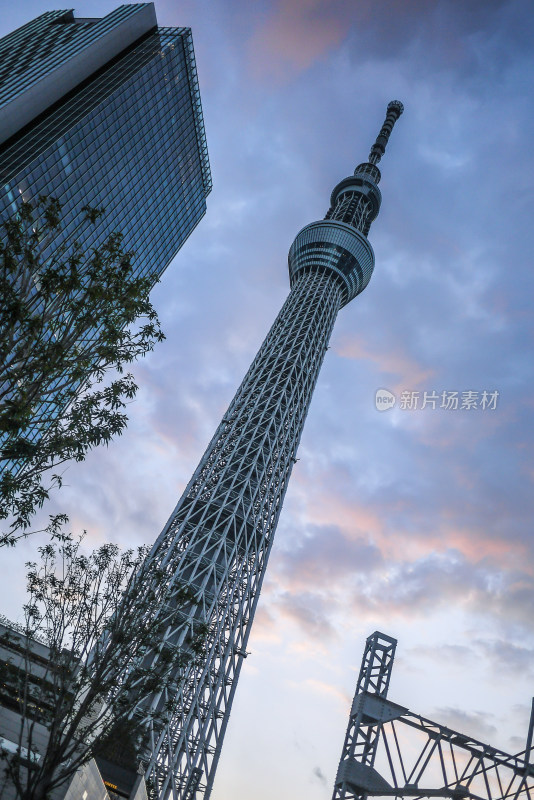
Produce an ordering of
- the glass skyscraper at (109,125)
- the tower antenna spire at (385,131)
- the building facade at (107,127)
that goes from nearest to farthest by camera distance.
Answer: the building facade at (107,127) → the glass skyscraper at (109,125) → the tower antenna spire at (385,131)

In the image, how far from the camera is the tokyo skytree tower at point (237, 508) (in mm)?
43062

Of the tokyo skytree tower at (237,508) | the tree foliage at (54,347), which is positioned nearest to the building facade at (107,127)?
the tokyo skytree tower at (237,508)

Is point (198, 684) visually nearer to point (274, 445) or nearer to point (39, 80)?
point (274, 445)

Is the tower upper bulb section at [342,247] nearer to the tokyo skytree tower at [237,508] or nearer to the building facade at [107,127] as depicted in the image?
the tokyo skytree tower at [237,508]

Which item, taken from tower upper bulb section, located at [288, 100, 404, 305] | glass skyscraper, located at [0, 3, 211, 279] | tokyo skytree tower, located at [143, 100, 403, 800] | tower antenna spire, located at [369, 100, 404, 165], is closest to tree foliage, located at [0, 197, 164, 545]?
tokyo skytree tower, located at [143, 100, 403, 800]

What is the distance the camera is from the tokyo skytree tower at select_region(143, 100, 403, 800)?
4306 cm

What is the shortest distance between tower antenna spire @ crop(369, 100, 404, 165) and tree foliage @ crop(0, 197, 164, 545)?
10894 centimetres

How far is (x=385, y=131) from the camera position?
12100 centimetres

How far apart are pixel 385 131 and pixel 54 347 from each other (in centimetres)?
12370

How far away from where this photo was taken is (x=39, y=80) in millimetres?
75688

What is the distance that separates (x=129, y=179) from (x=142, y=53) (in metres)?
20.1

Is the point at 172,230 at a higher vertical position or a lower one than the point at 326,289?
higher

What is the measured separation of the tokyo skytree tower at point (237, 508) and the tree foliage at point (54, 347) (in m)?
14.2

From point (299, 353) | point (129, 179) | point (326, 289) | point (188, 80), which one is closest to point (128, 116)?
point (129, 179)
